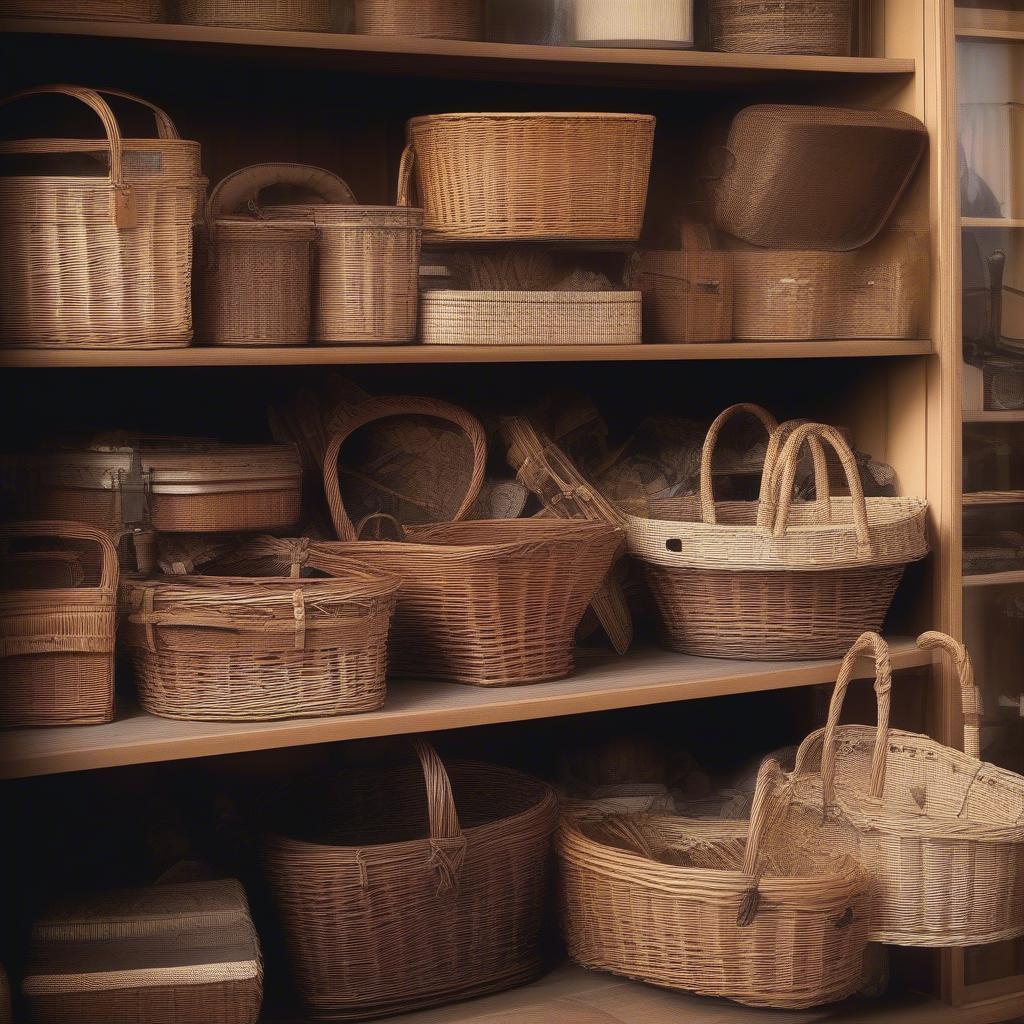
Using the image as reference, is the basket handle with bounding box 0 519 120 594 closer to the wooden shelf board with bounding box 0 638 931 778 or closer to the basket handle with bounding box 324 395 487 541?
the wooden shelf board with bounding box 0 638 931 778

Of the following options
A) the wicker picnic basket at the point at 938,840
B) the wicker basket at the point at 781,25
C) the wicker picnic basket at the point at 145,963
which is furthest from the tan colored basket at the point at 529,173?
the wicker picnic basket at the point at 145,963

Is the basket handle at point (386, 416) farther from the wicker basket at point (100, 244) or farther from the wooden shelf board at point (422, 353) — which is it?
the wicker basket at point (100, 244)

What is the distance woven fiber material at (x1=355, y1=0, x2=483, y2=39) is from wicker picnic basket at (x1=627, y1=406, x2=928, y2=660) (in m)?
0.85

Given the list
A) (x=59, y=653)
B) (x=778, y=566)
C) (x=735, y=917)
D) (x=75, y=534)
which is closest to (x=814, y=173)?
(x=778, y=566)

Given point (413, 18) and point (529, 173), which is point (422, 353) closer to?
point (529, 173)

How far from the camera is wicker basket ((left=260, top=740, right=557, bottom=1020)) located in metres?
2.47

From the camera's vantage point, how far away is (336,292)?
2.54 meters

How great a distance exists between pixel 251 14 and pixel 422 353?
624 mm

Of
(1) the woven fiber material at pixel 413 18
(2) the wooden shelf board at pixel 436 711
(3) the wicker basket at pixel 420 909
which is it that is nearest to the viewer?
(2) the wooden shelf board at pixel 436 711

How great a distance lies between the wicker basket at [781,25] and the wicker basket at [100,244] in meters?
1.09

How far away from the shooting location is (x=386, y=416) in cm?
284

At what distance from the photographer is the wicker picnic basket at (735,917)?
7.97 ft

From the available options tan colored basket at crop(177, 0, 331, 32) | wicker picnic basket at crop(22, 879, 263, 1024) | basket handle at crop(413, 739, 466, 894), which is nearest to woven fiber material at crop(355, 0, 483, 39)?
tan colored basket at crop(177, 0, 331, 32)

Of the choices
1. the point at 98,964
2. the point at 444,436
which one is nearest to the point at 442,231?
the point at 444,436
